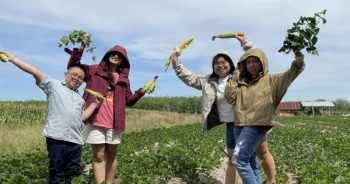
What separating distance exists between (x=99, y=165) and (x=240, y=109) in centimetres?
185

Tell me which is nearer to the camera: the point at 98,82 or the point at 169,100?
the point at 98,82

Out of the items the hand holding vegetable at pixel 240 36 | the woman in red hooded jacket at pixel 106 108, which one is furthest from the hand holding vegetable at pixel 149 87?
the hand holding vegetable at pixel 240 36

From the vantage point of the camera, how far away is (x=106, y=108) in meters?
4.09

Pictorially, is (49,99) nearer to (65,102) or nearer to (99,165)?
(65,102)

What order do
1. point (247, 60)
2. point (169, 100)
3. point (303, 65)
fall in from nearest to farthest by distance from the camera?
point (303, 65)
point (247, 60)
point (169, 100)

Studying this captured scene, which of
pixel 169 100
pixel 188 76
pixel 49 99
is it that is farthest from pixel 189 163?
pixel 169 100

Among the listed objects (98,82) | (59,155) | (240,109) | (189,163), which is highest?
(98,82)

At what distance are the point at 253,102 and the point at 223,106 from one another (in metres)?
0.70

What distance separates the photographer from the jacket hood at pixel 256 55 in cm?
387

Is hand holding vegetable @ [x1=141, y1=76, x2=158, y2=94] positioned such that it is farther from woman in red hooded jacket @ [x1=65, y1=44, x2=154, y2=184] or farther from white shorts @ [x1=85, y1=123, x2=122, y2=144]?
white shorts @ [x1=85, y1=123, x2=122, y2=144]

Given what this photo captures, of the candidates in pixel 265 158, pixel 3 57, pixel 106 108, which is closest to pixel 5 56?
pixel 3 57

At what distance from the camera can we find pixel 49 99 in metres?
3.79

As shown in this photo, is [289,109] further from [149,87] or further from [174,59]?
[149,87]

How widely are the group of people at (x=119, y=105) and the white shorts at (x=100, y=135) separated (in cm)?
1
